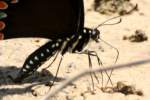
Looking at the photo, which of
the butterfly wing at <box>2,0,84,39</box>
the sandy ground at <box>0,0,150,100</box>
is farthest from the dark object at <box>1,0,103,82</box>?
the sandy ground at <box>0,0,150,100</box>

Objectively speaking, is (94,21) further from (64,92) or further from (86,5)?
(64,92)

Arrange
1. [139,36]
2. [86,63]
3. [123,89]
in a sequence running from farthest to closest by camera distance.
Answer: [139,36]
[86,63]
[123,89]

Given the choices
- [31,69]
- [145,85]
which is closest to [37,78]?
[31,69]

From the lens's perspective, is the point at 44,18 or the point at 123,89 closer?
the point at 123,89

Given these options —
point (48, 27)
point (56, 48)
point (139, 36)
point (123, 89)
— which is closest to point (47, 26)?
point (48, 27)

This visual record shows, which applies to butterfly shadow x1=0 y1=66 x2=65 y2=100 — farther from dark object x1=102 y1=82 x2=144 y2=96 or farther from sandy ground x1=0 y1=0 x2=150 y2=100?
dark object x1=102 y1=82 x2=144 y2=96

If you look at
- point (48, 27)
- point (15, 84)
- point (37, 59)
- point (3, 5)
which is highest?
point (3, 5)

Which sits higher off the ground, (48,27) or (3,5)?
(3,5)

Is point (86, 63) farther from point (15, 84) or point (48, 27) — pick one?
point (15, 84)

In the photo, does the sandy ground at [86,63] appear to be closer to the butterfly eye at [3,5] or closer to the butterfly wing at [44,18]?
the butterfly wing at [44,18]
